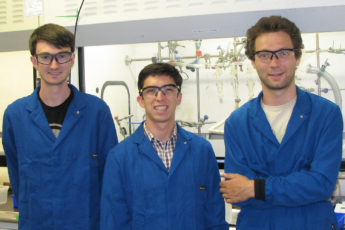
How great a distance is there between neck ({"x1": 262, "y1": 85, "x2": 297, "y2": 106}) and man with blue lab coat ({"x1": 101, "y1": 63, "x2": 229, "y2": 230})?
32 cm

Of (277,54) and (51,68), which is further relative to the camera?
(51,68)

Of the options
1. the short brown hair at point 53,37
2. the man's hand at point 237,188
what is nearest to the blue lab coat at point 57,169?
the short brown hair at point 53,37

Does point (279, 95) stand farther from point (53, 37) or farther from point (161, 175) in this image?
point (53, 37)

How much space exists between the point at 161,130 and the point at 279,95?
1.61 ft

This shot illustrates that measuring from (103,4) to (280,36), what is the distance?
1.00 metres

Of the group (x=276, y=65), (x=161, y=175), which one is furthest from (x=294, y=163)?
(x=161, y=175)

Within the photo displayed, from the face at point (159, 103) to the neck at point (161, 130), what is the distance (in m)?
0.01

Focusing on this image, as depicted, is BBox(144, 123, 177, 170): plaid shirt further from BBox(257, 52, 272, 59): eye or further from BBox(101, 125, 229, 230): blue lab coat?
BBox(257, 52, 272, 59): eye

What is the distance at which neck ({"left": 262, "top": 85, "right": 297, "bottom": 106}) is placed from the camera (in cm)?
125

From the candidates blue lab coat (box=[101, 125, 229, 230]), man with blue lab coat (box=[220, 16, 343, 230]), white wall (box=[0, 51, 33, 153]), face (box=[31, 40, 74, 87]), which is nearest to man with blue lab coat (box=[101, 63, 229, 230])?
blue lab coat (box=[101, 125, 229, 230])

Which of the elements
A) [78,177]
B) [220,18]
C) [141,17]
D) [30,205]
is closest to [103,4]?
[141,17]

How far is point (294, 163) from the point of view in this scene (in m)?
1.19

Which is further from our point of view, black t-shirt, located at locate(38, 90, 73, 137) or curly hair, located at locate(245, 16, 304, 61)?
black t-shirt, located at locate(38, 90, 73, 137)

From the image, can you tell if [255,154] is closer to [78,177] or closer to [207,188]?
[207,188]
